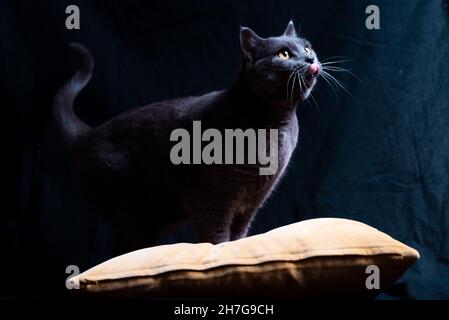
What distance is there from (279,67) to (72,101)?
0.62 m

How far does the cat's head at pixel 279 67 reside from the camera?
149 centimetres

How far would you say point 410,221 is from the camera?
1.93m

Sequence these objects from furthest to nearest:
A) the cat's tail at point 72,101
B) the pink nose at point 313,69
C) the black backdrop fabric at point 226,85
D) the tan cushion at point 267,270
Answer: the black backdrop fabric at point 226,85
the cat's tail at point 72,101
the pink nose at point 313,69
the tan cushion at point 267,270

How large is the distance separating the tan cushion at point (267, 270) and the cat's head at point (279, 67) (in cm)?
50

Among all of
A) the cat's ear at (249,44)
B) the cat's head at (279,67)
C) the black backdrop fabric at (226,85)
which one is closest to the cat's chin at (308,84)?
the cat's head at (279,67)

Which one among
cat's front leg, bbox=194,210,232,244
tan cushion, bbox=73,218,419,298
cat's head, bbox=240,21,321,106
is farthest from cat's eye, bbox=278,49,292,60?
tan cushion, bbox=73,218,419,298

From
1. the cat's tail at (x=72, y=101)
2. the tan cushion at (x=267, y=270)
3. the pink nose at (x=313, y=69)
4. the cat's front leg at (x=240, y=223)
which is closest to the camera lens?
the tan cushion at (x=267, y=270)

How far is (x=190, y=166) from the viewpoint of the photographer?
158cm

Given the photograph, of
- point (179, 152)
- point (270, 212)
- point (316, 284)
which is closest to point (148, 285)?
point (316, 284)

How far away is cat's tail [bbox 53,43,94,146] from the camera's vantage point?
177cm

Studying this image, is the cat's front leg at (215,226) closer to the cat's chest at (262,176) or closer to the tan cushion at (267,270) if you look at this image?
the cat's chest at (262,176)

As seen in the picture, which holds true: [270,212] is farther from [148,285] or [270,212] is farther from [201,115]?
[148,285]

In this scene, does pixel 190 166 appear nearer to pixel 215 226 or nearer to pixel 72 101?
pixel 215 226
